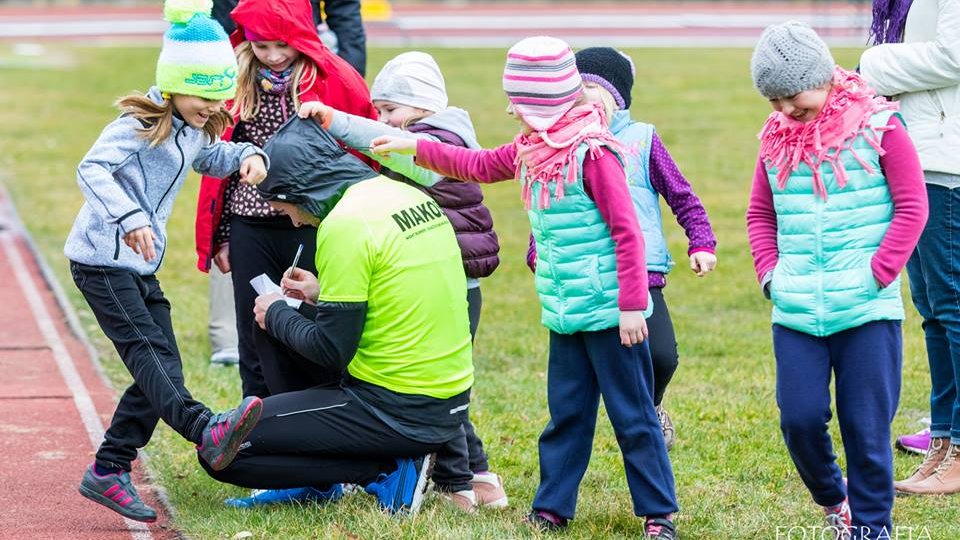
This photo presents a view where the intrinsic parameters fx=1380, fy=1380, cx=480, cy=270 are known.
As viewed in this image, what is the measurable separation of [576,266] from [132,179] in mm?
1593

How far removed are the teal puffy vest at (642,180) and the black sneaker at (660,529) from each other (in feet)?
3.01

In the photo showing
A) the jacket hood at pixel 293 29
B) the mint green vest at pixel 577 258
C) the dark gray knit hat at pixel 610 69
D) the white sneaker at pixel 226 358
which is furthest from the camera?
the white sneaker at pixel 226 358

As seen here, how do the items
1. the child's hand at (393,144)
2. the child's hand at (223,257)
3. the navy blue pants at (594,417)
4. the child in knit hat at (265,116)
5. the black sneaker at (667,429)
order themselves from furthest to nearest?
the black sneaker at (667,429)
the child's hand at (223,257)
the child in knit hat at (265,116)
the child's hand at (393,144)
the navy blue pants at (594,417)

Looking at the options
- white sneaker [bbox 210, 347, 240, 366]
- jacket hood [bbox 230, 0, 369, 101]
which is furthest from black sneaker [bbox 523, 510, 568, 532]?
white sneaker [bbox 210, 347, 240, 366]

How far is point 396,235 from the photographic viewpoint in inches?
183

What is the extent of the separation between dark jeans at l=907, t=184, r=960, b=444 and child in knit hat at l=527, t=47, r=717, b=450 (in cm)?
92

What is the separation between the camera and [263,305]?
495 centimetres

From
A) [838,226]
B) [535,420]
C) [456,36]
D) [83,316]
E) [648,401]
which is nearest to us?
[838,226]

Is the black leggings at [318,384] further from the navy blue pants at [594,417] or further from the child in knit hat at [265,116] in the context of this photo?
the navy blue pants at [594,417]

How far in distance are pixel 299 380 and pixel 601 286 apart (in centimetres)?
139

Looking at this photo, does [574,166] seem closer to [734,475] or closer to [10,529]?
[734,475]

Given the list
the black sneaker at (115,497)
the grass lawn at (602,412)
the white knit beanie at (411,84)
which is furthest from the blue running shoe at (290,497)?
the white knit beanie at (411,84)

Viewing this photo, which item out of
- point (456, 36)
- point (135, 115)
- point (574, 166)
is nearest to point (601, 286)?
point (574, 166)

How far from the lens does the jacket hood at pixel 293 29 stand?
526 centimetres
